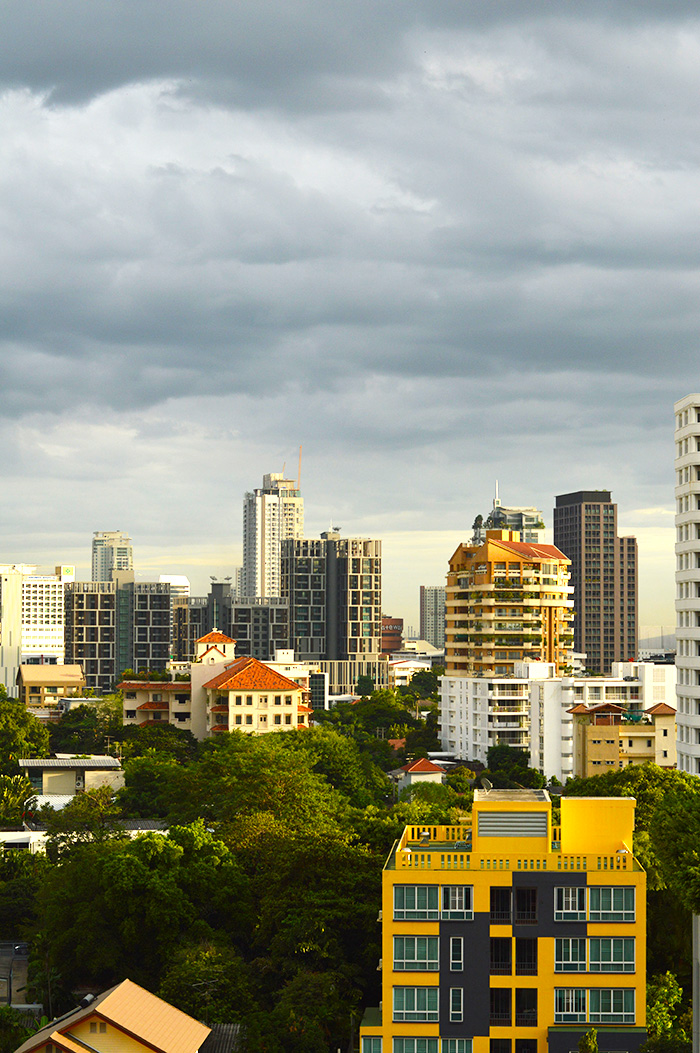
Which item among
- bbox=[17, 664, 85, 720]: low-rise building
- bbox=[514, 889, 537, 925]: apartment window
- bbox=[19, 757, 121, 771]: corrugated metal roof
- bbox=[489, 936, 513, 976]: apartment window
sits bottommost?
bbox=[17, 664, 85, 720]: low-rise building

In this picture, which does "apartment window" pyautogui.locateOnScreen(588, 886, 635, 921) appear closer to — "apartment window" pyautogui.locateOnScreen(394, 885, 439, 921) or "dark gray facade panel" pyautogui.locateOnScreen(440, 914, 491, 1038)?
"dark gray facade panel" pyautogui.locateOnScreen(440, 914, 491, 1038)

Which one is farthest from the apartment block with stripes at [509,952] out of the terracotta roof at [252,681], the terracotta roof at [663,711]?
the terracotta roof at [252,681]

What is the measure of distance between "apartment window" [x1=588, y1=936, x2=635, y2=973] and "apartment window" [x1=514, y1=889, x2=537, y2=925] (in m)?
1.79

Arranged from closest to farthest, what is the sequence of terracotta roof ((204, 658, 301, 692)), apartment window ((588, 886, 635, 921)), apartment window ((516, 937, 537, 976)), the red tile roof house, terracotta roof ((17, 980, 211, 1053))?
terracotta roof ((17, 980, 211, 1053))
apartment window ((588, 886, 635, 921))
apartment window ((516, 937, 537, 976))
the red tile roof house
terracotta roof ((204, 658, 301, 692))

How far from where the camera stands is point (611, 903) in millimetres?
34281

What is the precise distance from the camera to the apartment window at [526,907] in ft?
113

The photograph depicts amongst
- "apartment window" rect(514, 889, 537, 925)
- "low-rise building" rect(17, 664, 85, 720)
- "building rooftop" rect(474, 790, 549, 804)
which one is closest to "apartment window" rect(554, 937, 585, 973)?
"apartment window" rect(514, 889, 537, 925)

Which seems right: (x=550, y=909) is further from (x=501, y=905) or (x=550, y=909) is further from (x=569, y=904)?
(x=501, y=905)

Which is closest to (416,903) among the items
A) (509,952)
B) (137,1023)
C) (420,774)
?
(509,952)

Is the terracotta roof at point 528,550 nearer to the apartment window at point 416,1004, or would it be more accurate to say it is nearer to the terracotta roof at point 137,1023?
the apartment window at point 416,1004

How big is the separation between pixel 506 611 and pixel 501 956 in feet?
233

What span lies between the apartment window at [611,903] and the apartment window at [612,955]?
624 millimetres

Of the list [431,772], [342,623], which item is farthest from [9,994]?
[342,623]

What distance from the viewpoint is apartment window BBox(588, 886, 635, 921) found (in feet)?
112
